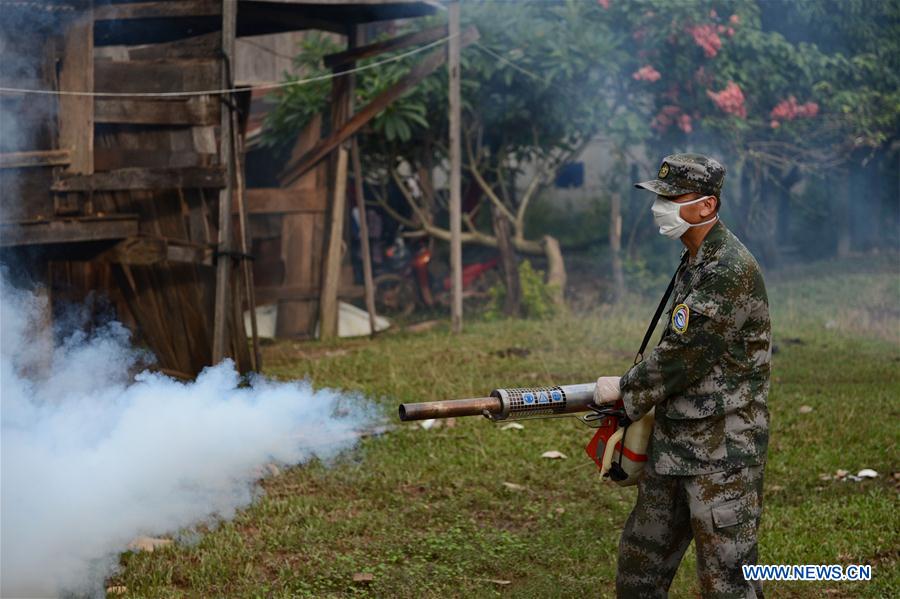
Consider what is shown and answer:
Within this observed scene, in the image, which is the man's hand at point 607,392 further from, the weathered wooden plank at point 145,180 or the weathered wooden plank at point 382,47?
the weathered wooden plank at point 382,47

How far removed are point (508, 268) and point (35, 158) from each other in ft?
25.0

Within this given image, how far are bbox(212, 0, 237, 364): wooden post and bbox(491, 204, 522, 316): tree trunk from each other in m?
5.81

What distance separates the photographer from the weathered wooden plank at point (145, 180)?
848 centimetres

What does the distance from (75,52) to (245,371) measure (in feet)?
10.2

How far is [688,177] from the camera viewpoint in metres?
4.17

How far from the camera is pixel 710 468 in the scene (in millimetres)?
4066

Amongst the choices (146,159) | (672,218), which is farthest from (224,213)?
(672,218)

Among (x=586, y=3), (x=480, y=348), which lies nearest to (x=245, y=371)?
(x=480, y=348)

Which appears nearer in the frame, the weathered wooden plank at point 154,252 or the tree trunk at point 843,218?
the weathered wooden plank at point 154,252

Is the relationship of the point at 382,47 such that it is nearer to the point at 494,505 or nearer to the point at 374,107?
the point at 374,107

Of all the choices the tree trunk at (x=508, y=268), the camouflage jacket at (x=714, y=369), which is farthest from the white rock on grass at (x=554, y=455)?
the tree trunk at (x=508, y=268)

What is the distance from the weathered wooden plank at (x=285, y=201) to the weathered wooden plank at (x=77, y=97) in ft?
13.3

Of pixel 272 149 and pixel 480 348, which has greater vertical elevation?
pixel 272 149

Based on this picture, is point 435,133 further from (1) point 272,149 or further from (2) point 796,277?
(2) point 796,277
